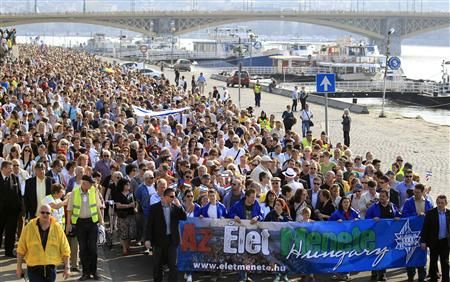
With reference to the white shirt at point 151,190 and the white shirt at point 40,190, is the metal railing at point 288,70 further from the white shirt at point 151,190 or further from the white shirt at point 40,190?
the white shirt at point 40,190

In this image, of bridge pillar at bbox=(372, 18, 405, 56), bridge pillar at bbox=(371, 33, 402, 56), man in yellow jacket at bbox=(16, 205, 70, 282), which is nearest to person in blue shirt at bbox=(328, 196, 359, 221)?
man in yellow jacket at bbox=(16, 205, 70, 282)

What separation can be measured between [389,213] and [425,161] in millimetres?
13689

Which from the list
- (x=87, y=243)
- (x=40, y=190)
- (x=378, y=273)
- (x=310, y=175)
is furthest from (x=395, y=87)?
(x=87, y=243)

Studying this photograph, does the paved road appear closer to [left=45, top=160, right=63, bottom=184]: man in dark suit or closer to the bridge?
[left=45, top=160, right=63, bottom=184]: man in dark suit

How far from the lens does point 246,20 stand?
137625 millimetres

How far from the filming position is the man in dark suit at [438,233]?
11.2 m

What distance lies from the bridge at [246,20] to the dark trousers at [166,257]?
11673 cm

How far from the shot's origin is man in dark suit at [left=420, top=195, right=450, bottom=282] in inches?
440

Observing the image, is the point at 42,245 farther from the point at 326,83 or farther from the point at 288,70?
the point at 288,70

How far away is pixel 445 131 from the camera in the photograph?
1342 inches

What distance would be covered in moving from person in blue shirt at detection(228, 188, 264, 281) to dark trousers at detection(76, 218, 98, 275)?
1662 mm

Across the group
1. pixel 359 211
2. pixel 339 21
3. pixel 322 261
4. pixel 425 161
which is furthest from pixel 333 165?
pixel 339 21

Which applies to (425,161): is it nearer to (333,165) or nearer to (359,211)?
(333,165)

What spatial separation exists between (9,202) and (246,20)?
126861 millimetres
